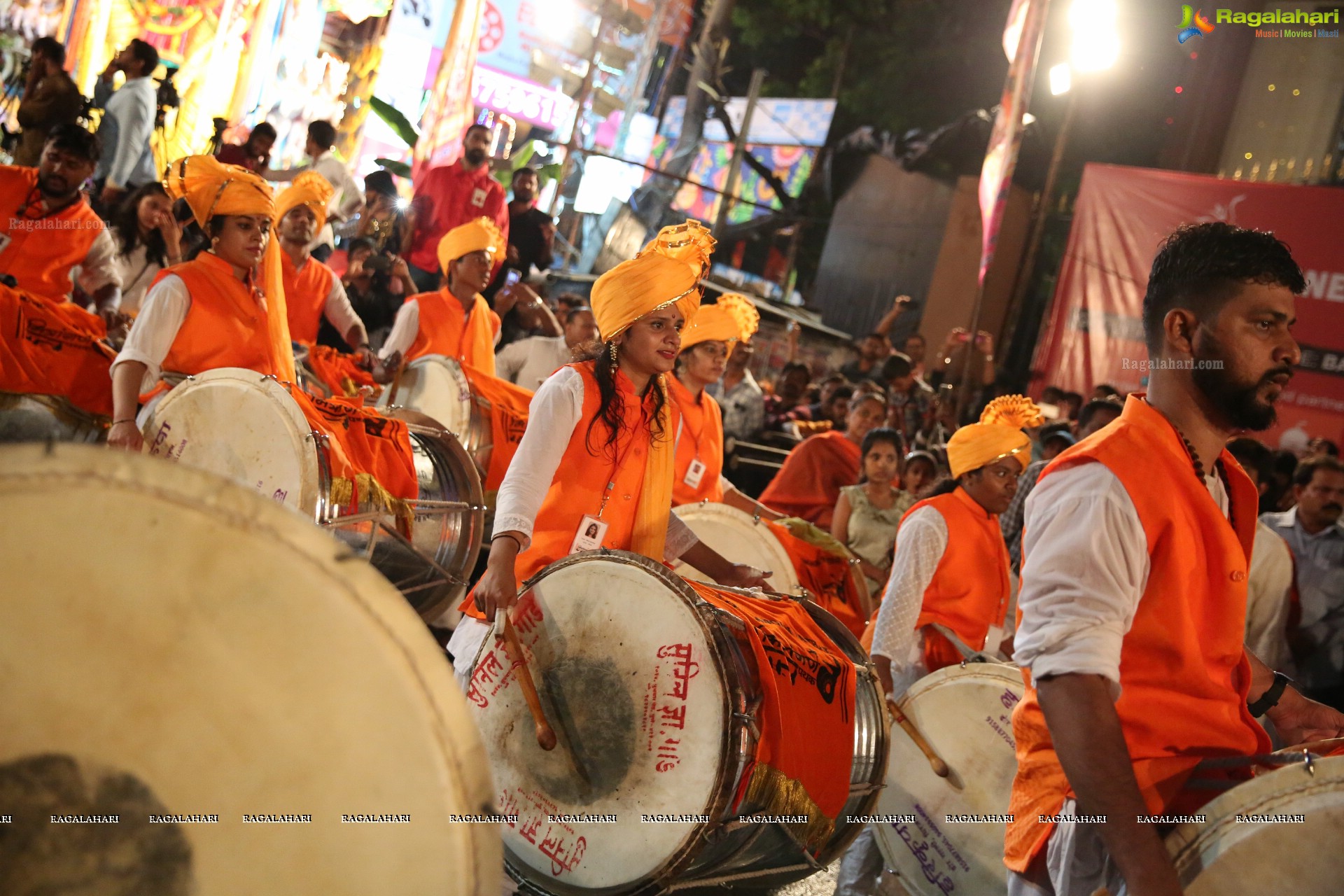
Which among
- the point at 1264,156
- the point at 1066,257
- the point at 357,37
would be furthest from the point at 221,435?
the point at 1264,156

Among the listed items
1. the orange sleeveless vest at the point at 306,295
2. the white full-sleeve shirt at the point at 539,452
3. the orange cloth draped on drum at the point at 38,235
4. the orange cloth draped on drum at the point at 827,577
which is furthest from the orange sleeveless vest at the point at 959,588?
the orange cloth draped on drum at the point at 38,235

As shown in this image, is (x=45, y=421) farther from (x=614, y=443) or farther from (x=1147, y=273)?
(x=1147, y=273)

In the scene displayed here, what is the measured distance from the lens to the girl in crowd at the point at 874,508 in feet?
23.8

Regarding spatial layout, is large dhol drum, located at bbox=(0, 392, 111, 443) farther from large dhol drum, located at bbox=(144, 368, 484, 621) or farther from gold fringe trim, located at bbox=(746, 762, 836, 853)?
gold fringe trim, located at bbox=(746, 762, 836, 853)

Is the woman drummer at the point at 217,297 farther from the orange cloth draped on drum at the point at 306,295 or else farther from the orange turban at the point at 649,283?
the orange turban at the point at 649,283

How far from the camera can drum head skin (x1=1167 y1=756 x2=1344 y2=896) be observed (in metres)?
1.90

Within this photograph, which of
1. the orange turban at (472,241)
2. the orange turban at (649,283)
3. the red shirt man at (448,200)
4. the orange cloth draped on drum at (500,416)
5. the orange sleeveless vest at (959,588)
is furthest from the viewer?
the red shirt man at (448,200)

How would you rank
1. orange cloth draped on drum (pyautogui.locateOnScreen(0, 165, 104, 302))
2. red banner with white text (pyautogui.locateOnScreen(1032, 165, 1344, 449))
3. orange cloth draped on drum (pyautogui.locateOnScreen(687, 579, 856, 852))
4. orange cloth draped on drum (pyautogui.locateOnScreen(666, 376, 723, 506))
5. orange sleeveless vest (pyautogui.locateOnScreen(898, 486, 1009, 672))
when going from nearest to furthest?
orange cloth draped on drum (pyautogui.locateOnScreen(687, 579, 856, 852))
orange sleeveless vest (pyautogui.locateOnScreen(898, 486, 1009, 672))
orange cloth draped on drum (pyautogui.locateOnScreen(666, 376, 723, 506))
orange cloth draped on drum (pyautogui.locateOnScreen(0, 165, 104, 302))
red banner with white text (pyautogui.locateOnScreen(1032, 165, 1344, 449))

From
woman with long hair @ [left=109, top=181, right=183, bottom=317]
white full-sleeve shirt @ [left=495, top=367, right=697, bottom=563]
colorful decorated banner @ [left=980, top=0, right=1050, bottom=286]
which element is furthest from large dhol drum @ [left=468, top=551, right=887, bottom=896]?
colorful decorated banner @ [left=980, top=0, right=1050, bottom=286]

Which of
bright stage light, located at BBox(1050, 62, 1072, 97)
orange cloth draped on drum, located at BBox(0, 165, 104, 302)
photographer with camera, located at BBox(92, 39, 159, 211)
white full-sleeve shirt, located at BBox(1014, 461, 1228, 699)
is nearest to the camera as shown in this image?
white full-sleeve shirt, located at BBox(1014, 461, 1228, 699)

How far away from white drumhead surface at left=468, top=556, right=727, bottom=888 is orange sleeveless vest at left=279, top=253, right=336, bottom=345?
459 cm

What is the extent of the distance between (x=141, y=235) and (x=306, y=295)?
58.2 inches

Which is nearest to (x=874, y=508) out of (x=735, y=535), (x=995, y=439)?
(x=735, y=535)

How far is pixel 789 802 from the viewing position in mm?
3240
